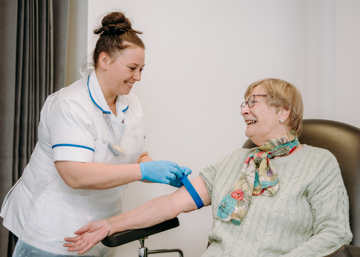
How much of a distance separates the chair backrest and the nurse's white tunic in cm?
82

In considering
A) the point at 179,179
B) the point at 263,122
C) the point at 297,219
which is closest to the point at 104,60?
the point at 179,179

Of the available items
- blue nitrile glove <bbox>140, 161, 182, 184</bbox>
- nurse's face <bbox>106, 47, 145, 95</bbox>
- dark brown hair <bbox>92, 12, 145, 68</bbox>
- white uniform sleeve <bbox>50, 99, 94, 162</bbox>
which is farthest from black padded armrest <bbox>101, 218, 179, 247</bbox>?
dark brown hair <bbox>92, 12, 145, 68</bbox>

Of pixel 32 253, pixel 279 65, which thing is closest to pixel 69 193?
pixel 32 253

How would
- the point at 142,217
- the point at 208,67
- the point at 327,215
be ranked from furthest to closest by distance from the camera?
the point at 208,67 → the point at 142,217 → the point at 327,215

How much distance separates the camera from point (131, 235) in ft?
4.51

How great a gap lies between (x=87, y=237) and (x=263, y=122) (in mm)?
862

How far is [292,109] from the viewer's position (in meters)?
1.53

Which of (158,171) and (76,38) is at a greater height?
(76,38)

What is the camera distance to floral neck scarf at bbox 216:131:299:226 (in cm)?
139

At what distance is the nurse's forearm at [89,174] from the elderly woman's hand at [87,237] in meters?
0.18

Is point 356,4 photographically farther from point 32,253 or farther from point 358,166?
point 32,253

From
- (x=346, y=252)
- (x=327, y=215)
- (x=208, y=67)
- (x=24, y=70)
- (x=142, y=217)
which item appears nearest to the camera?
(x=346, y=252)

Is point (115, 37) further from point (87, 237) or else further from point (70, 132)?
point (87, 237)

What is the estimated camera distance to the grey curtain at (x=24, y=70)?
6.04ft
